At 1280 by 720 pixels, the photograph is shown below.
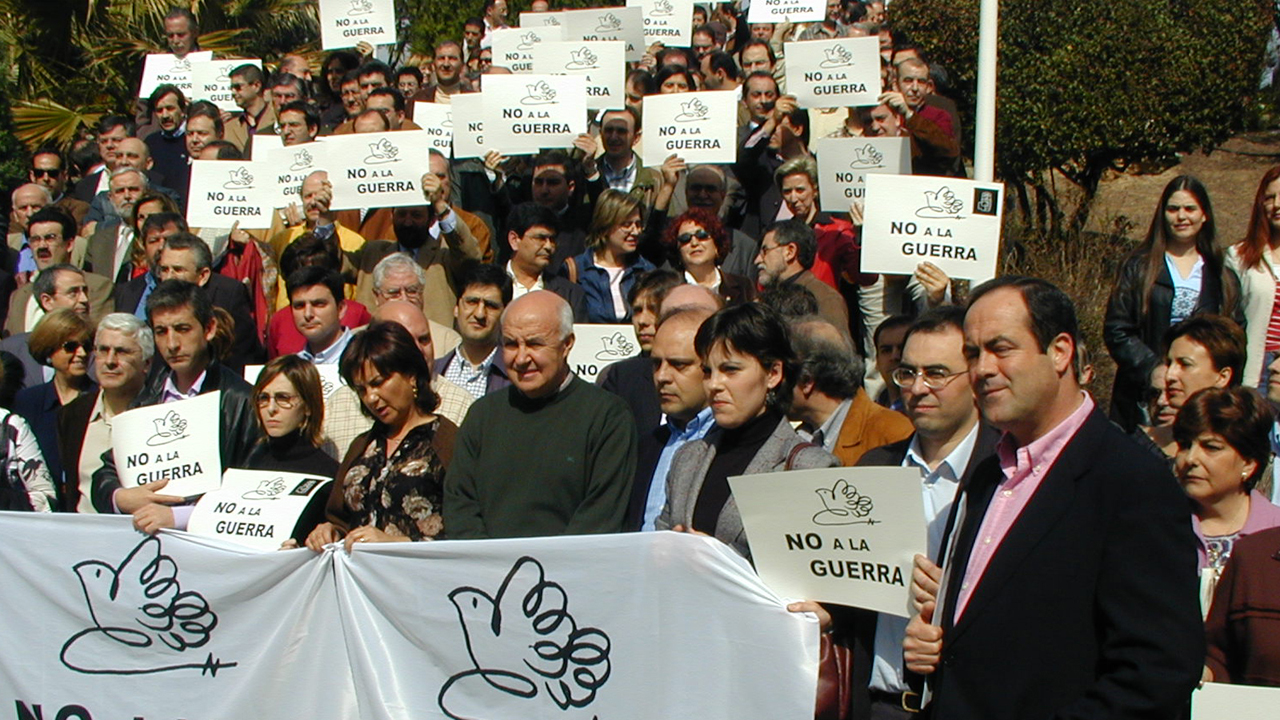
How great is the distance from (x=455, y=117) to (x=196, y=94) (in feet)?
15.3

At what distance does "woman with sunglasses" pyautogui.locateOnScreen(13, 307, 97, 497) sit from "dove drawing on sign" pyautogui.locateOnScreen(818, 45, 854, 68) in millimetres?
5403

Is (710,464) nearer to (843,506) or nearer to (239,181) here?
(843,506)

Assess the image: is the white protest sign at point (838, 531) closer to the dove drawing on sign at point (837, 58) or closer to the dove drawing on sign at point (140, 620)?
the dove drawing on sign at point (140, 620)

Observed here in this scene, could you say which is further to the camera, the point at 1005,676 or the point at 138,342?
the point at 138,342

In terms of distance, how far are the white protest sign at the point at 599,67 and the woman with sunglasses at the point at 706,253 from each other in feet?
9.29

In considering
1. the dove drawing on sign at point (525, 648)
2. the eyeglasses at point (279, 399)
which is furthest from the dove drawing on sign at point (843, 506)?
the eyeglasses at point (279, 399)

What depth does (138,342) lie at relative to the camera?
638cm

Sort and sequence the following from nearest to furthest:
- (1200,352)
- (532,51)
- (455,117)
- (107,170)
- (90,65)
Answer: (1200,352) < (455,117) < (532,51) < (107,170) < (90,65)

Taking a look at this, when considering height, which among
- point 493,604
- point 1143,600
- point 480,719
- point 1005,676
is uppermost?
point 1143,600

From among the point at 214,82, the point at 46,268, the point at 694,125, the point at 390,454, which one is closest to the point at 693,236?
the point at 694,125

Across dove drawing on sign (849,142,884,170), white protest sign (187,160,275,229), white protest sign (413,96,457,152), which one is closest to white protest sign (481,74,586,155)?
white protest sign (413,96,457,152)

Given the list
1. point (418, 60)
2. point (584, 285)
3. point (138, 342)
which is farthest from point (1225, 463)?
point (418, 60)

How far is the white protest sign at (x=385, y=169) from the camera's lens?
28.0 ft

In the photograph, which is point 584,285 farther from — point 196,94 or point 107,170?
point 196,94
